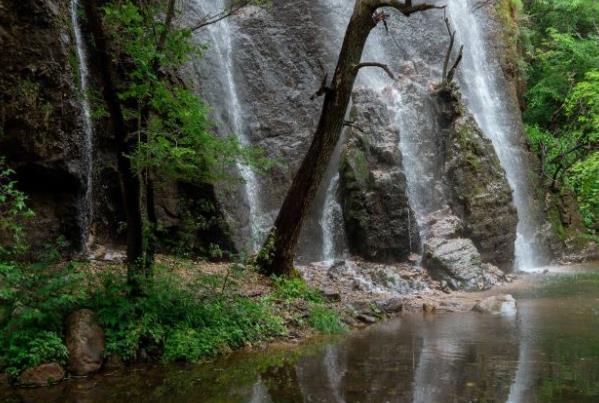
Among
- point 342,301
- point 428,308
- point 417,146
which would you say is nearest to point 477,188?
point 417,146

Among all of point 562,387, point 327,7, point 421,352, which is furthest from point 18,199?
point 327,7

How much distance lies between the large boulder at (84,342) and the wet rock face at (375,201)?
26.5ft

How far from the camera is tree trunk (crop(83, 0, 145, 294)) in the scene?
5.47 metres

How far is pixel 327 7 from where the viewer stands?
16688 mm

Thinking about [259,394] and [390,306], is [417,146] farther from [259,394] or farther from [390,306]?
[259,394]

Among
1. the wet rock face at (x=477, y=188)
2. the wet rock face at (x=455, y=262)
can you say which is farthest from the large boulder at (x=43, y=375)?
the wet rock face at (x=477, y=188)

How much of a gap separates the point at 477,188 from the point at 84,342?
11667 millimetres

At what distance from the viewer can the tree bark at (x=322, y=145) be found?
8.43 metres

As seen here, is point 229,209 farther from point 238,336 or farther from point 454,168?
point 454,168

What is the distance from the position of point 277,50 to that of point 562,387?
12547mm

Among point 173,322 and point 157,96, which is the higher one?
point 157,96

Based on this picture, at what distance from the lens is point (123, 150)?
584 centimetres

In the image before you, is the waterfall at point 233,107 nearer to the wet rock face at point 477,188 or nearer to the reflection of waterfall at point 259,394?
the wet rock face at point 477,188

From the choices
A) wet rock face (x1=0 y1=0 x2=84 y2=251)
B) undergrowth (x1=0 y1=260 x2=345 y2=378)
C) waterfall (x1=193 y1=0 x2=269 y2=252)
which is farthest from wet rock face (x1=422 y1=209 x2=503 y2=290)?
wet rock face (x1=0 y1=0 x2=84 y2=251)
